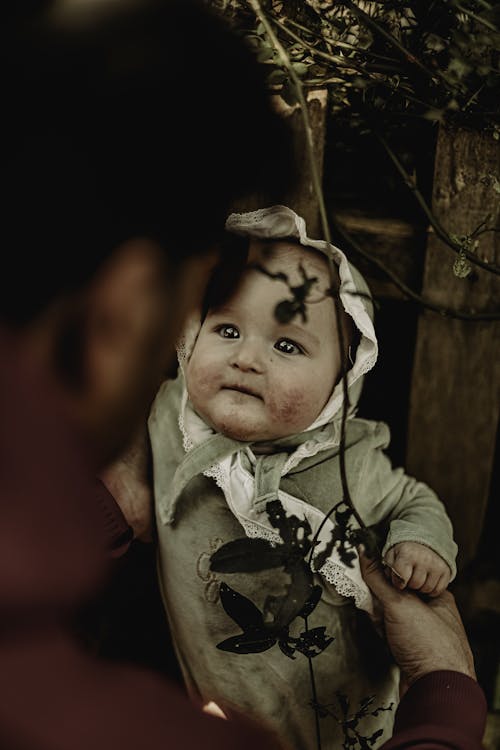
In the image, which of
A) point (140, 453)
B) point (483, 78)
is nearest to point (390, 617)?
point (140, 453)

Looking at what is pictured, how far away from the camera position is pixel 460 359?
156 centimetres

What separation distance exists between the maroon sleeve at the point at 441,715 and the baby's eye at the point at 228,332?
0.65 m

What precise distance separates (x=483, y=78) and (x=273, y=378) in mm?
590

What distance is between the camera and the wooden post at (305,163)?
140 centimetres

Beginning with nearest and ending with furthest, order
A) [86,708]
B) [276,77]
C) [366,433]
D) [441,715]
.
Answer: [86,708] < [441,715] < [276,77] < [366,433]

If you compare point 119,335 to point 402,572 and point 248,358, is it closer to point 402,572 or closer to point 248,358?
point 248,358

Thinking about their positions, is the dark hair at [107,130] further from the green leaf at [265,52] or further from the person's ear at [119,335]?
the green leaf at [265,52]

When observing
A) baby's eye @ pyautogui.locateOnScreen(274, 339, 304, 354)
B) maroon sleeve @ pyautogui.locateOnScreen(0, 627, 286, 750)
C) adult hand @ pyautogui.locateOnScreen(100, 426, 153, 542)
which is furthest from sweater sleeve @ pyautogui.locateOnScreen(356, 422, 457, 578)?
maroon sleeve @ pyautogui.locateOnScreen(0, 627, 286, 750)

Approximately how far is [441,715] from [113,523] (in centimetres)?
67

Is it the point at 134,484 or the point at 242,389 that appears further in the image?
the point at 134,484

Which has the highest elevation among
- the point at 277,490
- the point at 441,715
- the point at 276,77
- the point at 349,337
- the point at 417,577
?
the point at 276,77


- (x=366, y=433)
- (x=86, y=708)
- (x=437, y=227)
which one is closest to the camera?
(x=86, y=708)

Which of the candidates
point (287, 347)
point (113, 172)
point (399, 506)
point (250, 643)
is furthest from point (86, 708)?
point (399, 506)

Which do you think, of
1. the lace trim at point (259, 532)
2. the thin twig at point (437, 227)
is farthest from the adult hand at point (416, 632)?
the thin twig at point (437, 227)
